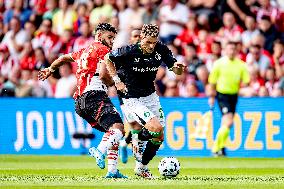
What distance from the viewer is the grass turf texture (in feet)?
41.9

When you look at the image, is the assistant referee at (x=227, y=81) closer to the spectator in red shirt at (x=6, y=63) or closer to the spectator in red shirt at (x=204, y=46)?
the spectator in red shirt at (x=204, y=46)

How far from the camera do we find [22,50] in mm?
25719

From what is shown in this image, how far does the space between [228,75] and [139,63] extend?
23.5 ft

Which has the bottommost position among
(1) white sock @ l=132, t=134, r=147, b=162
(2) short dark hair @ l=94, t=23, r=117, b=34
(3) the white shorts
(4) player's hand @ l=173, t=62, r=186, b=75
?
(1) white sock @ l=132, t=134, r=147, b=162

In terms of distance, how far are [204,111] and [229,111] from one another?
95 cm

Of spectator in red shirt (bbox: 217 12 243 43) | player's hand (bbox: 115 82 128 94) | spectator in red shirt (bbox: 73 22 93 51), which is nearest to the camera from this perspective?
player's hand (bbox: 115 82 128 94)

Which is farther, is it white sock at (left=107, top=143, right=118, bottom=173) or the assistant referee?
the assistant referee

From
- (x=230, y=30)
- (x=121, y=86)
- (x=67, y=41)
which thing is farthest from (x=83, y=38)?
(x=121, y=86)

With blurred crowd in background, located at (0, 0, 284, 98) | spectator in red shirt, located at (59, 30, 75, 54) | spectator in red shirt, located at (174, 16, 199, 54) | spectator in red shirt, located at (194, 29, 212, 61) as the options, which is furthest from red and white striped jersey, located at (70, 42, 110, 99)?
spectator in red shirt, located at (59, 30, 75, 54)

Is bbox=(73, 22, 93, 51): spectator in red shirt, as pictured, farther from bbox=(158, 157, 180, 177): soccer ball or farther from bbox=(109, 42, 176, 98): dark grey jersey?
bbox=(158, 157, 180, 177): soccer ball

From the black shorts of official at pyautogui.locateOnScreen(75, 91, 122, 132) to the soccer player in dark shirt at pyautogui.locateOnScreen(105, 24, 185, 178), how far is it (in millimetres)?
337

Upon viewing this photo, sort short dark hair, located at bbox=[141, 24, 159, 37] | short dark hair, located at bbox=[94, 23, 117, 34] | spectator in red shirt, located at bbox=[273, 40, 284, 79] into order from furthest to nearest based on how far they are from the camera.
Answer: spectator in red shirt, located at bbox=[273, 40, 284, 79] → short dark hair, located at bbox=[94, 23, 117, 34] → short dark hair, located at bbox=[141, 24, 159, 37]

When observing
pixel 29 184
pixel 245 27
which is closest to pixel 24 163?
pixel 29 184

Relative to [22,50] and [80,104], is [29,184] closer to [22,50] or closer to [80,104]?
[80,104]
